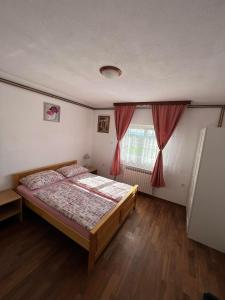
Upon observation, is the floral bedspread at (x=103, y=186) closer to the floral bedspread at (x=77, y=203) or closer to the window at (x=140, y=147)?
the floral bedspread at (x=77, y=203)

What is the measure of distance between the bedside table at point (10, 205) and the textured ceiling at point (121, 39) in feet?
6.49

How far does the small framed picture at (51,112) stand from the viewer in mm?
2926

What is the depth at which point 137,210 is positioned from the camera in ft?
9.87

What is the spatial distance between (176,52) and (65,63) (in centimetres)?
121

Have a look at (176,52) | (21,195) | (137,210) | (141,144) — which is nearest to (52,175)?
(21,195)

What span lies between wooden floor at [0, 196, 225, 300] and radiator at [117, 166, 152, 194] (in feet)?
3.92

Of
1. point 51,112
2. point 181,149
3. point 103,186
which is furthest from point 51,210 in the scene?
point 181,149

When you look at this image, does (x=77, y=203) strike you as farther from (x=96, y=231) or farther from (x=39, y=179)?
(x=39, y=179)

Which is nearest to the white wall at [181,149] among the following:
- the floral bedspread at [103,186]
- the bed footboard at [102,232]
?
the floral bedspread at [103,186]

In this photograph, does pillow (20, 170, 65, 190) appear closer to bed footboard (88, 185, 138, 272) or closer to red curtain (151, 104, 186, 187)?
bed footboard (88, 185, 138, 272)

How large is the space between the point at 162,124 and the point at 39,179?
285 centimetres

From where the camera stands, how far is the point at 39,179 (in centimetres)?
259

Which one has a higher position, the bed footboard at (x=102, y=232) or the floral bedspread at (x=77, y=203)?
the floral bedspread at (x=77, y=203)

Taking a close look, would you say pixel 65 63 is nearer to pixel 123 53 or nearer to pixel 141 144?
pixel 123 53
